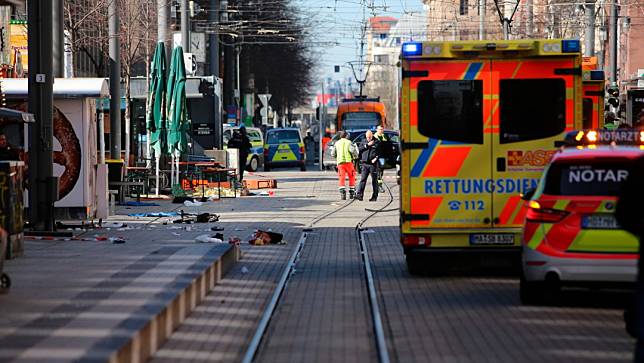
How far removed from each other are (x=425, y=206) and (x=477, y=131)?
111cm

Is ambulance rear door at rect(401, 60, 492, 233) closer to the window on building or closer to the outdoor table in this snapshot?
the outdoor table

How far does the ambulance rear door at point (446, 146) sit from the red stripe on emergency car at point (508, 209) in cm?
16

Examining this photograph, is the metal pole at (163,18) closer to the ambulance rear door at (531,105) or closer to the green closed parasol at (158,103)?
the green closed parasol at (158,103)

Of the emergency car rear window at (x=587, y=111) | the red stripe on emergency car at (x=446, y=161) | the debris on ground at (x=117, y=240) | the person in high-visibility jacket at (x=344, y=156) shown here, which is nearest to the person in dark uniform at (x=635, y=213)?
the red stripe on emergency car at (x=446, y=161)

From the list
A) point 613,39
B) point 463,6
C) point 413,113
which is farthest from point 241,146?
point 463,6

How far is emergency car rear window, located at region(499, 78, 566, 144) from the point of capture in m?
17.2

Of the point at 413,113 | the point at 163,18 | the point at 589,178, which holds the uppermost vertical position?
the point at 163,18

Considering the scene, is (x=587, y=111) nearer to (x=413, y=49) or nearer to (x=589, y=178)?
(x=413, y=49)

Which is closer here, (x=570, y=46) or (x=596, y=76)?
(x=570, y=46)

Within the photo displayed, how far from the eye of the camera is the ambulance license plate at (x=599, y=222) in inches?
517

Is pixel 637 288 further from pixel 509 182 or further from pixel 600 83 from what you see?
pixel 600 83

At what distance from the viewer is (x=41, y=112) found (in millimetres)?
22312

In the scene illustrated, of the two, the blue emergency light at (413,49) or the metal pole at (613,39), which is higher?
the metal pole at (613,39)

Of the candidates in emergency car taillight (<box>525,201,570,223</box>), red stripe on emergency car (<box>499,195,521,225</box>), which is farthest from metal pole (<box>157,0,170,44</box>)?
emergency car taillight (<box>525,201,570,223</box>)
